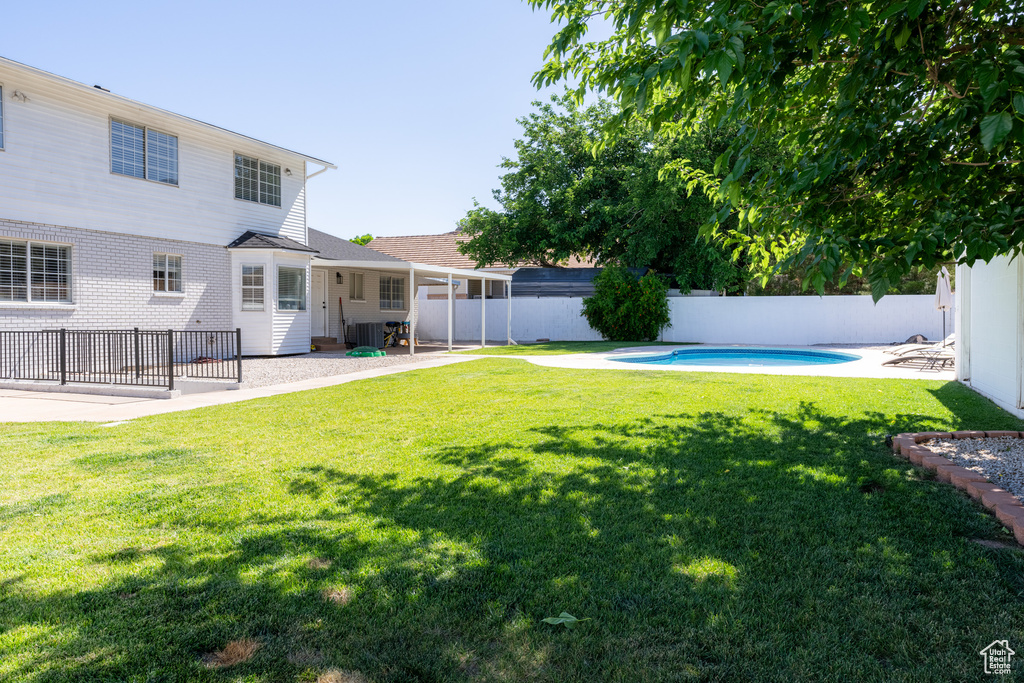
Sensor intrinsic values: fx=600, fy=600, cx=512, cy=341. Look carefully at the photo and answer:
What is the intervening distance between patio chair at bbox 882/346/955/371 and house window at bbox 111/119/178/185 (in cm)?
1687

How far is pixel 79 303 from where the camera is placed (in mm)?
12336

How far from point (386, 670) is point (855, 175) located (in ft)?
12.9

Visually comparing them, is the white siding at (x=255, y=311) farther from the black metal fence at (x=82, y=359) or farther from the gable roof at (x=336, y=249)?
the black metal fence at (x=82, y=359)

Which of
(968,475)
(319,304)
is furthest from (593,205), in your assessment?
(968,475)

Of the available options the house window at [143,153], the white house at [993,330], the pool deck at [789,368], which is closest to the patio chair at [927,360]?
the pool deck at [789,368]

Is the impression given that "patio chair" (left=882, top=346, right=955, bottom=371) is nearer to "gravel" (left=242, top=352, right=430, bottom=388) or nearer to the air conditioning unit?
"gravel" (left=242, top=352, right=430, bottom=388)

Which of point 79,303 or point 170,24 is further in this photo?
point 170,24

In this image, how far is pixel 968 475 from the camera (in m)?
4.11

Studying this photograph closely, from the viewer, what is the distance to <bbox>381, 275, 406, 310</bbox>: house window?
23062 millimetres

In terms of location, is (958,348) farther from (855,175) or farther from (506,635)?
(506,635)

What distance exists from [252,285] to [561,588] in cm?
1502

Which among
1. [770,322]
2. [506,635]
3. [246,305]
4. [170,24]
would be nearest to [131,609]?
[506,635]

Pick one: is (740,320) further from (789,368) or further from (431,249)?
(431,249)

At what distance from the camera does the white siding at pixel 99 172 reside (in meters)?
11.3
